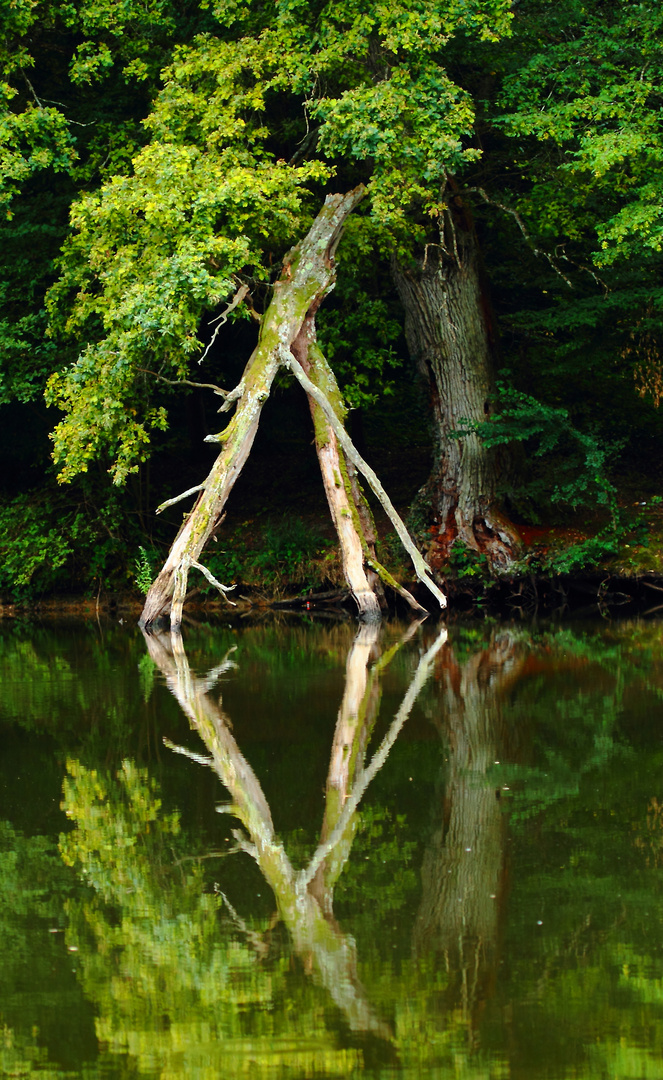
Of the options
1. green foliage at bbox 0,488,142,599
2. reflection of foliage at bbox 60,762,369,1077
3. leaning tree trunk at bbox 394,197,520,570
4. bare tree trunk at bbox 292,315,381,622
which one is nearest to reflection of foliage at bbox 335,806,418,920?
reflection of foliage at bbox 60,762,369,1077

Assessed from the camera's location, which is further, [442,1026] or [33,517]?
[33,517]

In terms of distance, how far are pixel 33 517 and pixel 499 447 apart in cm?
730

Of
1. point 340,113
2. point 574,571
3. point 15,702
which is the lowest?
point 15,702

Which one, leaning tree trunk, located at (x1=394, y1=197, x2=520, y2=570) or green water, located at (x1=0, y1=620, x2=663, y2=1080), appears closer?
green water, located at (x1=0, y1=620, x2=663, y2=1080)

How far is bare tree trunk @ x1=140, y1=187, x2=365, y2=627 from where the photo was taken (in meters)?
15.0

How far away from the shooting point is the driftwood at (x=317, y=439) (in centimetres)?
1512

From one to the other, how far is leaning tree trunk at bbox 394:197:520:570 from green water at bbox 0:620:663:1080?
24.2ft

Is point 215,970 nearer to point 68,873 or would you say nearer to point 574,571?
point 68,873

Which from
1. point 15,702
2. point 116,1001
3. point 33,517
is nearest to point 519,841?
point 116,1001

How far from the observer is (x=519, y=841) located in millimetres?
5324

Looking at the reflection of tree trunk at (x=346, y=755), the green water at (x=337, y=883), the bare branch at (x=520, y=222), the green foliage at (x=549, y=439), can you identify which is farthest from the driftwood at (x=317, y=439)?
the green water at (x=337, y=883)

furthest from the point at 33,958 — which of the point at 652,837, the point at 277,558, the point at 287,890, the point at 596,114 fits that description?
the point at 277,558

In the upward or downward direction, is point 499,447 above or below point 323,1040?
above

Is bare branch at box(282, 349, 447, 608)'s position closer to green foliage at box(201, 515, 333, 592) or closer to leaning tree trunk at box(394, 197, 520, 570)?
leaning tree trunk at box(394, 197, 520, 570)
